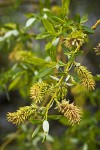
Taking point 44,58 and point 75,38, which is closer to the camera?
point 75,38

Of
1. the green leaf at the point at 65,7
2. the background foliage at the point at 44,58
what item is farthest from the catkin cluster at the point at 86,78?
the green leaf at the point at 65,7

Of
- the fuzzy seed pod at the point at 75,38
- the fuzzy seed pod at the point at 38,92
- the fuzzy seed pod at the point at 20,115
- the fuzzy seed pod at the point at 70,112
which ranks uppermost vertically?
the fuzzy seed pod at the point at 75,38

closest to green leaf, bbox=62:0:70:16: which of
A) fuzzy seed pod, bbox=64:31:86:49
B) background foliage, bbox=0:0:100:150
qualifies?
background foliage, bbox=0:0:100:150

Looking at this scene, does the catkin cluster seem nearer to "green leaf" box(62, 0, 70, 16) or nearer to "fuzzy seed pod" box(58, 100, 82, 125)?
"fuzzy seed pod" box(58, 100, 82, 125)

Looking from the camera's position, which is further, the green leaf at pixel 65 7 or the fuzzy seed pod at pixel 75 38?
the green leaf at pixel 65 7

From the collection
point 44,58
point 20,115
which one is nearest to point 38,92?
point 20,115

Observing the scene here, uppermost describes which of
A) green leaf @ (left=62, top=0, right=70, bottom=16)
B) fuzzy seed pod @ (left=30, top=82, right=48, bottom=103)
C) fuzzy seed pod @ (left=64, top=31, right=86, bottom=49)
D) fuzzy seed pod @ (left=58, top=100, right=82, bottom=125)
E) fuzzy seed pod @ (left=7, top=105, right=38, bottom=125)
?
green leaf @ (left=62, top=0, right=70, bottom=16)

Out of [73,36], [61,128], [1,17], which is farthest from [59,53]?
[61,128]

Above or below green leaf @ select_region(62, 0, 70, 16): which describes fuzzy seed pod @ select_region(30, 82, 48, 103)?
below

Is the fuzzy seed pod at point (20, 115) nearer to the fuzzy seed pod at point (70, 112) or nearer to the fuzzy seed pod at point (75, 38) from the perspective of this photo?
the fuzzy seed pod at point (70, 112)

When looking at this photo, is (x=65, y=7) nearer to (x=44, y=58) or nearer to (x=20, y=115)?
(x=20, y=115)

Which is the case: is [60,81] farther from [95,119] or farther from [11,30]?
[95,119]

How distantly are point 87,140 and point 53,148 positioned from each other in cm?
39

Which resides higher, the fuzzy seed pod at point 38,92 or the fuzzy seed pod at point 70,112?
the fuzzy seed pod at point 38,92
